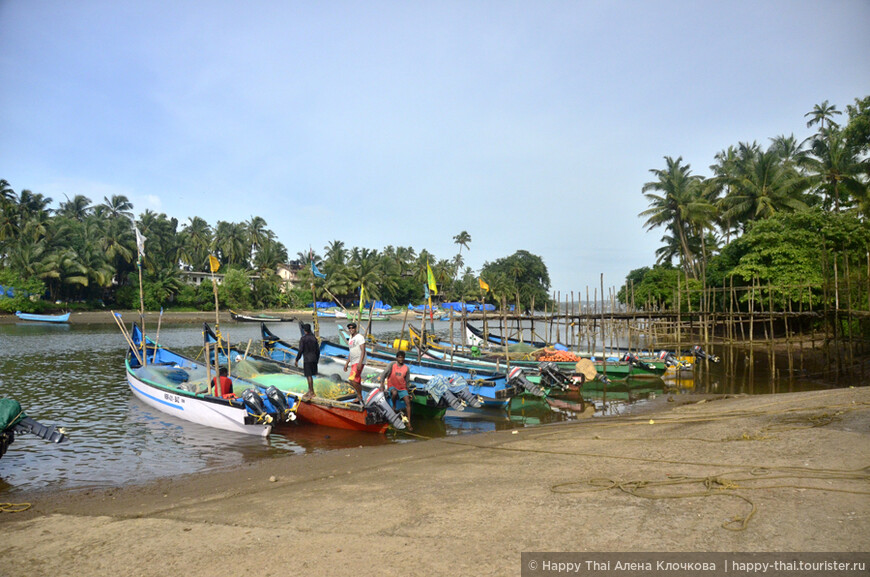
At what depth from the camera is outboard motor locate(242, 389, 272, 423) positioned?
1153cm

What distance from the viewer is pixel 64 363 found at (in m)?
24.8

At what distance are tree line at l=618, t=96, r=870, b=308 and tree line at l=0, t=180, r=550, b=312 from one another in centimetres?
1398

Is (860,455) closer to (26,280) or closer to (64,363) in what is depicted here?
(64,363)

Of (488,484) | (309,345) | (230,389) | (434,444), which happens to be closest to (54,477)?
(230,389)

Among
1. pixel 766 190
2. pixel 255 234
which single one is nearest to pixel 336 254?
pixel 255 234

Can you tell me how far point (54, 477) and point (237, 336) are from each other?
36.0m

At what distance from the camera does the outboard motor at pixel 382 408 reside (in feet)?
37.9

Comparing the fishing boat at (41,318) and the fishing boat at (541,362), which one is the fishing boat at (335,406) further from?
the fishing boat at (41,318)

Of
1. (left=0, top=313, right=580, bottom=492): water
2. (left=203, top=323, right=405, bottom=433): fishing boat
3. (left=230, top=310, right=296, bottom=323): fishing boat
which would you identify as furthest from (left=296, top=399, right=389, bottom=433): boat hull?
(left=230, top=310, right=296, bottom=323): fishing boat

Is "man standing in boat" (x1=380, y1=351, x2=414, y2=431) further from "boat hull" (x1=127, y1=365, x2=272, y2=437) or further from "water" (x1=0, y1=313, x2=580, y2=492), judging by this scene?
"boat hull" (x1=127, y1=365, x2=272, y2=437)

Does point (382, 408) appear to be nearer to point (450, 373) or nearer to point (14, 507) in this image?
point (450, 373)

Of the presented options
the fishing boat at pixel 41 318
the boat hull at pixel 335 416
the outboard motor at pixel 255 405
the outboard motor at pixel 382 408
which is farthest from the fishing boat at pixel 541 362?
the fishing boat at pixel 41 318

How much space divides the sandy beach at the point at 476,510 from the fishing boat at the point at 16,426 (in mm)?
1181

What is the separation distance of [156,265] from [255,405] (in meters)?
58.9
